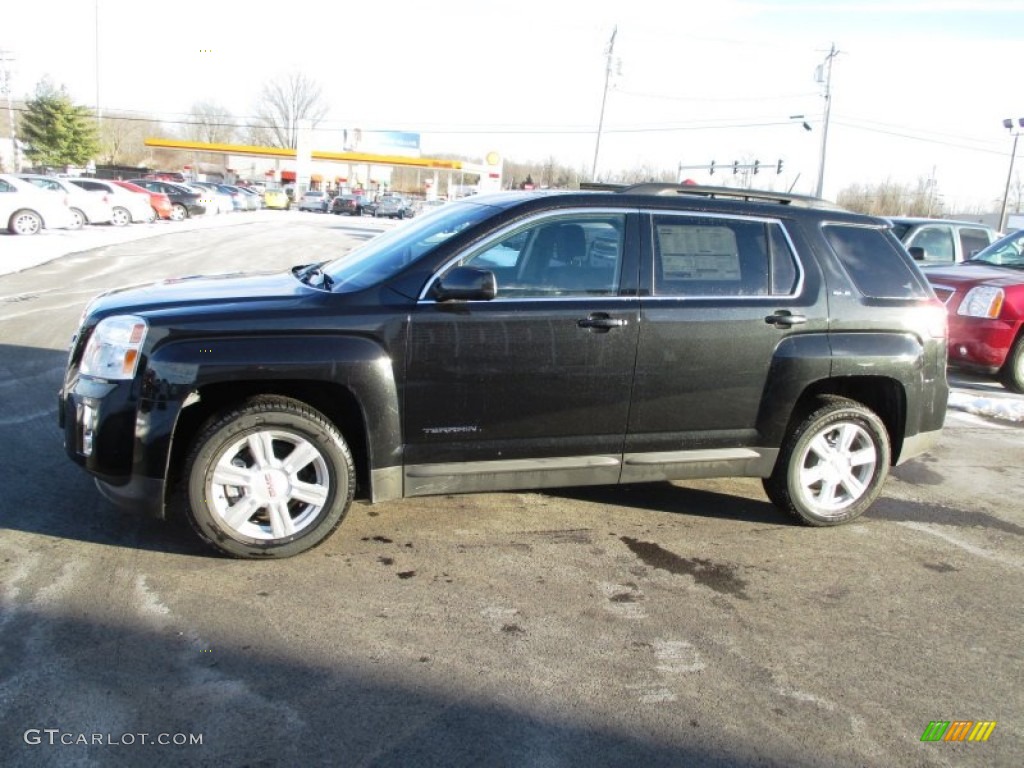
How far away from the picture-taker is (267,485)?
Answer: 393 centimetres

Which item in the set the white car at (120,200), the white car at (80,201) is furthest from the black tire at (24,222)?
the white car at (120,200)

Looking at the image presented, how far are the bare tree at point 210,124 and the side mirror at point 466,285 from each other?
108m

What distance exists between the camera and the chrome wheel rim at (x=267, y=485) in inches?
153

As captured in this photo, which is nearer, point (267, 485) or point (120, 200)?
point (267, 485)

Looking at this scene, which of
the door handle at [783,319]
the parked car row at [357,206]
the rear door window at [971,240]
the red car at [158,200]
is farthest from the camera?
the parked car row at [357,206]

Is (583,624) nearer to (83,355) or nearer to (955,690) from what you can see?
(955,690)

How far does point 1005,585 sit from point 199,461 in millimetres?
4292

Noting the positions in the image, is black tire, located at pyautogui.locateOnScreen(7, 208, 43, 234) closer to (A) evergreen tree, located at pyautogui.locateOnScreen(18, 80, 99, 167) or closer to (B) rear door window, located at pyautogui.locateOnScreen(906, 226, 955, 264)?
(B) rear door window, located at pyautogui.locateOnScreen(906, 226, 955, 264)

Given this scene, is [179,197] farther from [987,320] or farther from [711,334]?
[711,334]

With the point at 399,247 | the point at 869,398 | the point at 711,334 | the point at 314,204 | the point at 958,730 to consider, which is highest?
the point at 314,204

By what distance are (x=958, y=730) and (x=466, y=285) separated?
2.81 meters

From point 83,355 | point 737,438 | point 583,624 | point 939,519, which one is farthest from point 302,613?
point 939,519

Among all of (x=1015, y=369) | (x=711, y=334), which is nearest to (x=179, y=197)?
(x=1015, y=369)

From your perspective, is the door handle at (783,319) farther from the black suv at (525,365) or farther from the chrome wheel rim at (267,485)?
the chrome wheel rim at (267,485)
